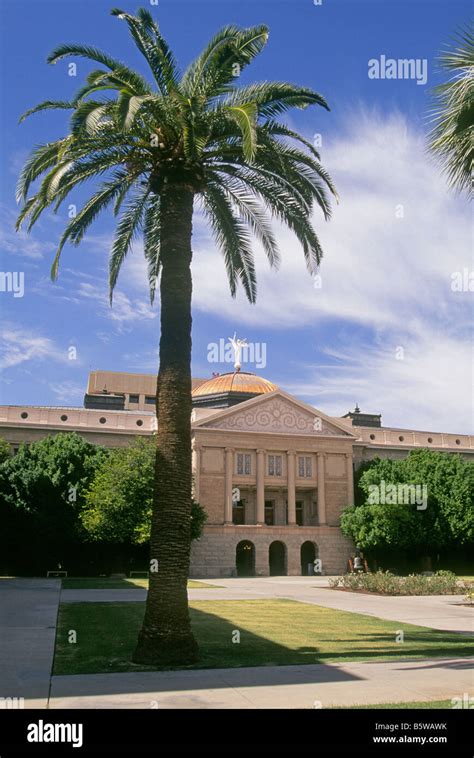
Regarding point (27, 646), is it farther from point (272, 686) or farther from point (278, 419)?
point (278, 419)

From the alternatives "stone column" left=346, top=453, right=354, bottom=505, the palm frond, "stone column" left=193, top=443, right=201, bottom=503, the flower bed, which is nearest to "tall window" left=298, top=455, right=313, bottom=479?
"stone column" left=346, top=453, right=354, bottom=505

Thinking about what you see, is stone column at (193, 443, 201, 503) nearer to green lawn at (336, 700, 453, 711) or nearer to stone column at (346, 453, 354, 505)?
stone column at (346, 453, 354, 505)

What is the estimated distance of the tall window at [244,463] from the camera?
224 ft

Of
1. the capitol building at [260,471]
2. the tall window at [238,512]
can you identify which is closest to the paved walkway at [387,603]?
the capitol building at [260,471]

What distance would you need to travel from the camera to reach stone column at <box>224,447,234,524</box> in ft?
214

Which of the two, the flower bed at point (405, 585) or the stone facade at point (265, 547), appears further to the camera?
the stone facade at point (265, 547)

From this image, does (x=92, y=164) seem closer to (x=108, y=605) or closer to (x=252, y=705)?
(x=252, y=705)

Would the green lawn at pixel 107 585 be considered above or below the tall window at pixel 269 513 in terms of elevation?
below

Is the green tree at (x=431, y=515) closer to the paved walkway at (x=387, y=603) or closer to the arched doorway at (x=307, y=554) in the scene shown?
the arched doorway at (x=307, y=554)

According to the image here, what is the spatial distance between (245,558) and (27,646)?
54.5m

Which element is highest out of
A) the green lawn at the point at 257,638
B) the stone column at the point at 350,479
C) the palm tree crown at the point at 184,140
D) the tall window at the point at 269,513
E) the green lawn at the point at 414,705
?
the palm tree crown at the point at 184,140

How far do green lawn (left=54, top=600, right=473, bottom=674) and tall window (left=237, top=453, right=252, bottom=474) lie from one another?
142 feet

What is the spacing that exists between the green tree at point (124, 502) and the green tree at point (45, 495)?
249 cm

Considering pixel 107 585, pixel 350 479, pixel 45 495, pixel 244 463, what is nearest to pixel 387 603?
pixel 107 585
